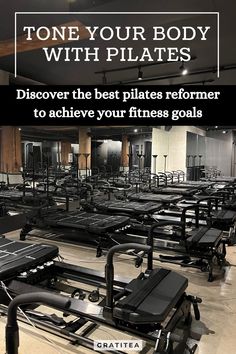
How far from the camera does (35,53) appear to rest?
499cm

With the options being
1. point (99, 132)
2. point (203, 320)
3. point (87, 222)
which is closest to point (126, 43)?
point (87, 222)

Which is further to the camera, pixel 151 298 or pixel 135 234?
pixel 135 234

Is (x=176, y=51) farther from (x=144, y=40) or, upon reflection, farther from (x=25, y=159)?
(x=25, y=159)

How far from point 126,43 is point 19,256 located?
2.66 metres

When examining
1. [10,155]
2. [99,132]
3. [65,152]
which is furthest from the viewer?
[65,152]

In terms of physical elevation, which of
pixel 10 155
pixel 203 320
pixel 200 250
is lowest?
pixel 203 320

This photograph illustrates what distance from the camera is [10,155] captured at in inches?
245

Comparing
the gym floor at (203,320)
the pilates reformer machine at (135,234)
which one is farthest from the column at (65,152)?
the gym floor at (203,320)

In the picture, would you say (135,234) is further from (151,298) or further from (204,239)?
(151,298)

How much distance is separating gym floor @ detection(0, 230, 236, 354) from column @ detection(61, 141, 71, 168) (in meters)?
9.91

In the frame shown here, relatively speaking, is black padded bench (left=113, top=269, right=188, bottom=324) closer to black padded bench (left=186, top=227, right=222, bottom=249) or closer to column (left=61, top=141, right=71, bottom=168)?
black padded bench (left=186, top=227, right=222, bottom=249)

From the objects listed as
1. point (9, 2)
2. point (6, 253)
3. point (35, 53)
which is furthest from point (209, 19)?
point (6, 253)

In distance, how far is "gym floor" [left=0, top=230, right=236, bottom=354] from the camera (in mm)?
1968

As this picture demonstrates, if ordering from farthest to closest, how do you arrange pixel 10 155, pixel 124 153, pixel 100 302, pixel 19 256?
pixel 124 153
pixel 10 155
pixel 19 256
pixel 100 302
